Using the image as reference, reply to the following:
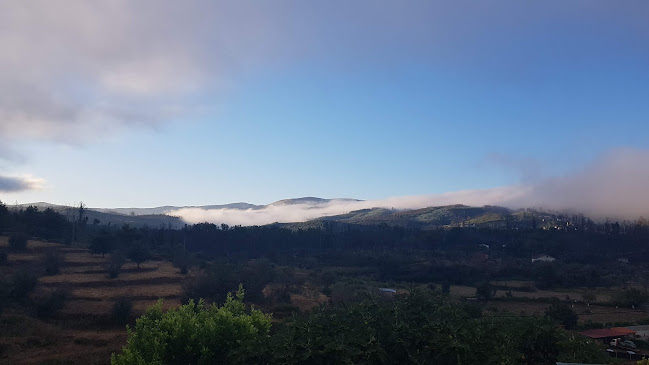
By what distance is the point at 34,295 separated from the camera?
37.2 metres

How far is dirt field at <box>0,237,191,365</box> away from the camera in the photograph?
26750 mm

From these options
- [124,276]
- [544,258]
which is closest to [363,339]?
[124,276]

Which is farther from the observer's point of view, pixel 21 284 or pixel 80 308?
pixel 21 284

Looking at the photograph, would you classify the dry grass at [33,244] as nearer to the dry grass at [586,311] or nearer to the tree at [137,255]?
the tree at [137,255]

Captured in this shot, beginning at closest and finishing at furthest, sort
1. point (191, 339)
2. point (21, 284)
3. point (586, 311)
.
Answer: point (191, 339)
point (21, 284)
point (586, 311)

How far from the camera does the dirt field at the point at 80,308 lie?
26.8 meters

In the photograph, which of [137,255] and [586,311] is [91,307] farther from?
[586,311]

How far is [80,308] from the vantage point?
120 ft

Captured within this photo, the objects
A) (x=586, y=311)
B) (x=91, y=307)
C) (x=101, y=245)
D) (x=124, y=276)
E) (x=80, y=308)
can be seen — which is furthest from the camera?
(x=101, y=245)

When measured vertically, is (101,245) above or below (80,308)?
above

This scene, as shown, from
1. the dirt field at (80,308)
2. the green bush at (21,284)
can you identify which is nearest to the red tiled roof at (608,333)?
the dirt field at (80,308)

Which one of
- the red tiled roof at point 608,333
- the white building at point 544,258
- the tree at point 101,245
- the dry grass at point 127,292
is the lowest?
the red tiled roof at point 608,333

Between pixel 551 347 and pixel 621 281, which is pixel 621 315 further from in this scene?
pixel 551 347

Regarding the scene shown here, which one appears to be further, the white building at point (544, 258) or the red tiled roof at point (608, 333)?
the white building at point (544, 258)
